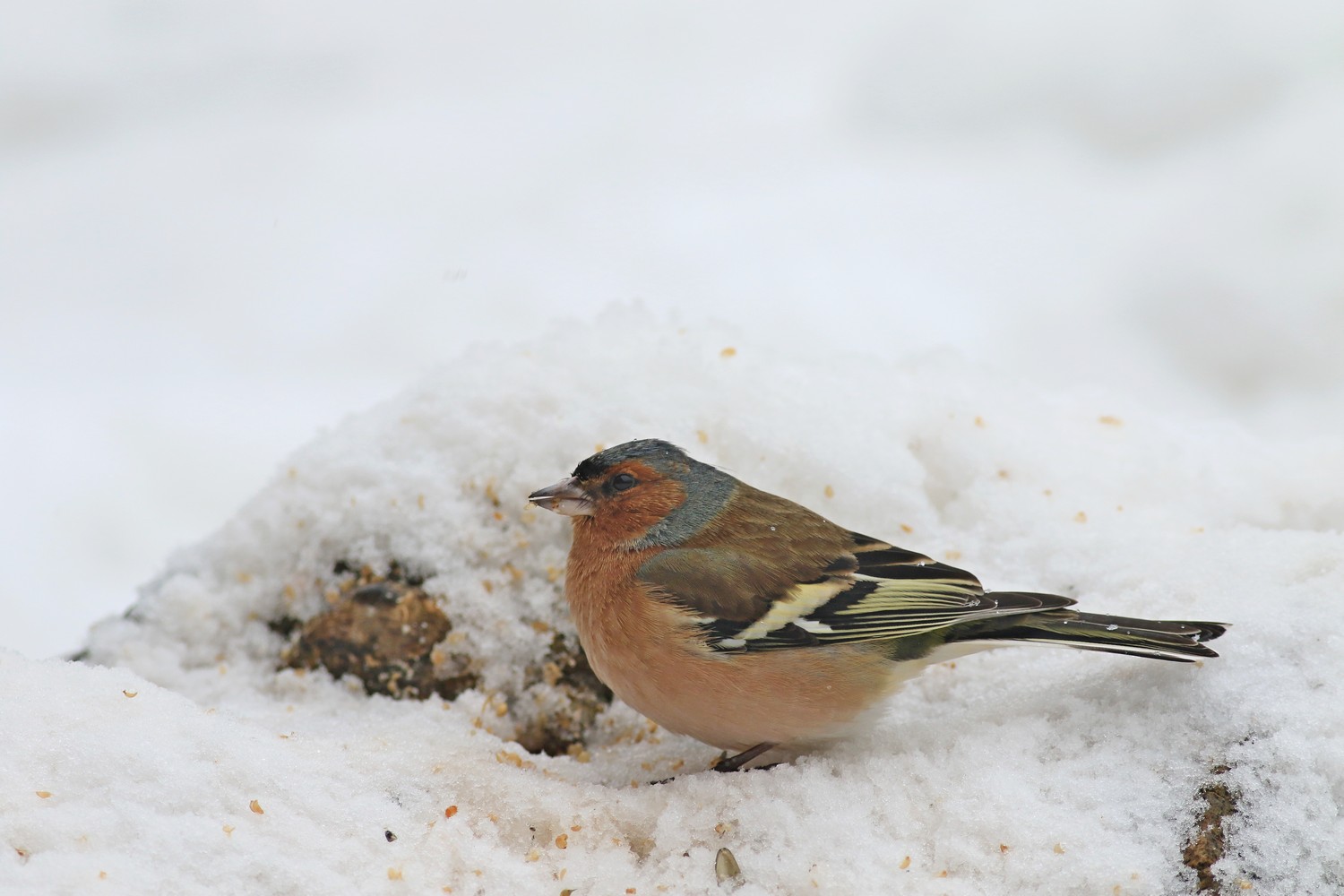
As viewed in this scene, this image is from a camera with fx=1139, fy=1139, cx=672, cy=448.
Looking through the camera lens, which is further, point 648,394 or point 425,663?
point 648,394

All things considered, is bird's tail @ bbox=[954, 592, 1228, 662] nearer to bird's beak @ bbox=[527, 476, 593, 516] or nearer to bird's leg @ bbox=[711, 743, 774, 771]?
bird's leg @ bbox=[711, 743, 774, 771]

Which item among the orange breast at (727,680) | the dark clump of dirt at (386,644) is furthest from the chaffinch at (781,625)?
the dark clump of dirt at (386,644)

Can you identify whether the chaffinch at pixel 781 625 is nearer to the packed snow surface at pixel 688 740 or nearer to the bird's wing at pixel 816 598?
the bird's wing at pixel 816 598

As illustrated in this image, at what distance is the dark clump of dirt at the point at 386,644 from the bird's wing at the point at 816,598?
2.84 ft

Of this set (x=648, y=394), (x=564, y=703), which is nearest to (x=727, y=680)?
(x=564, y=703)

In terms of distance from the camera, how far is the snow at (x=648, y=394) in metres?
2.44

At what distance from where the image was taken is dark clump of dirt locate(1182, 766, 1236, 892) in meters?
2.32

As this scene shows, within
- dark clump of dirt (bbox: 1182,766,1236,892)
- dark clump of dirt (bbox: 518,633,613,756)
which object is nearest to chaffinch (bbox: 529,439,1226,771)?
dark clump of dirt (bbox: 1182,766,1236,892)

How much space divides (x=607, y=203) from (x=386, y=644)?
5414 mm

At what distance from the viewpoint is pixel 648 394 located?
388cm

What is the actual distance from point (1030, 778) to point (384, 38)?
27.3 feet

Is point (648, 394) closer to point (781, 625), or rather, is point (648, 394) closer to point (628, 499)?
point (628, 499)

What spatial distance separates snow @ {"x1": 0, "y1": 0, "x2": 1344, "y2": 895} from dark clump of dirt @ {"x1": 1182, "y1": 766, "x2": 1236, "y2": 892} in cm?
3

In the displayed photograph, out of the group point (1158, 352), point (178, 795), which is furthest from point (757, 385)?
point (1158, 352)
